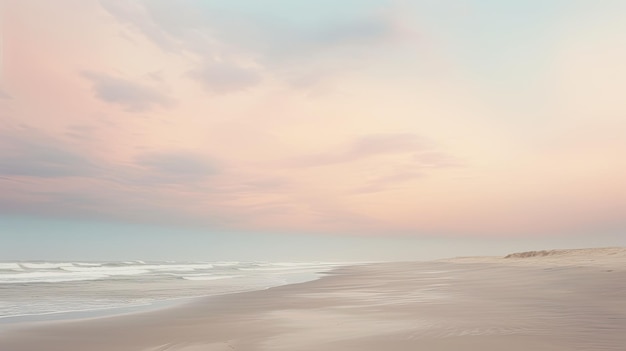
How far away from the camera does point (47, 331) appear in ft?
29.8

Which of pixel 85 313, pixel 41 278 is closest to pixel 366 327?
pixel 85 313

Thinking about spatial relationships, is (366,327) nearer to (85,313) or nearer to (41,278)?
(85,313)

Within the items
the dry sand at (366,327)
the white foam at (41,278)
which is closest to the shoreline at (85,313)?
the dry sand at (366,327)

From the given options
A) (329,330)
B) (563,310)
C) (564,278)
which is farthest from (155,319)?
(564,278)

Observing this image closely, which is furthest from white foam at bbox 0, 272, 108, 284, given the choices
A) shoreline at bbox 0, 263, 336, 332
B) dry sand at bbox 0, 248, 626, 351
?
dry sand at bbox 0, 248, 626, 351

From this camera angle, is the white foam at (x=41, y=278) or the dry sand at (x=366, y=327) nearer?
the dry sand at (x=366, y=327)

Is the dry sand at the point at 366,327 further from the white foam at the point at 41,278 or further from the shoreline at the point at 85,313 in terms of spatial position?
the white foam at the point at 41,278

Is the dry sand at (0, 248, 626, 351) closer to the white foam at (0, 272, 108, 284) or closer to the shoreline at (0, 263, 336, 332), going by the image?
the shoreline at (0, 263, 336, 332)

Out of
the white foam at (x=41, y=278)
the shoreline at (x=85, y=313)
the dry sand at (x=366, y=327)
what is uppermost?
the white foam at (x=41, y=278)

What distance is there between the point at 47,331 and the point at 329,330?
5.69m

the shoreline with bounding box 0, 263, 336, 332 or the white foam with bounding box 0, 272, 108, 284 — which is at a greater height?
the white foam with bounding box 0, 272, 108, 284

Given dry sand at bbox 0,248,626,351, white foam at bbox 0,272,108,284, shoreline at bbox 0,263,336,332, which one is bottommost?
dry sand at bbox 0,248,626,351

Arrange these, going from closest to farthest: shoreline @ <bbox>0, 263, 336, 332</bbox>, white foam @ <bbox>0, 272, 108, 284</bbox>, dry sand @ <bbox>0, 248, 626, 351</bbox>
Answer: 1. dry sand @ <bbox>0, 248, 626, 351</bbox>
2. shoreline @ <bbox>0, 263, 336, 332</bbox>
3. white foam @ <bbox>0, 272, 108, 284</bbox>

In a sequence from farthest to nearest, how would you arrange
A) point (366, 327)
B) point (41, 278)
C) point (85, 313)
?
point (41, 278) < point (85, 313) < point (366, 327)
